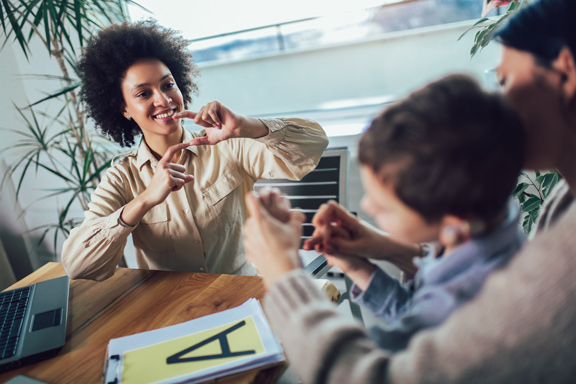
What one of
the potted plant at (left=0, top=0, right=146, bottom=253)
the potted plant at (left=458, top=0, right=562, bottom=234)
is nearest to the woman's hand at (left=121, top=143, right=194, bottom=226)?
the potted plant at (left=0, top=0, right=146, bottom=253)

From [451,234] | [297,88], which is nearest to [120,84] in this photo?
[451,234]

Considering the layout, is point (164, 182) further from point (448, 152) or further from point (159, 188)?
point (448, 152)

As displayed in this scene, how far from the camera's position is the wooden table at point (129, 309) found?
86 cm

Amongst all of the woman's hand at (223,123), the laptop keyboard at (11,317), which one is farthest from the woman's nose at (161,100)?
the laptop keyboard at (11,317)

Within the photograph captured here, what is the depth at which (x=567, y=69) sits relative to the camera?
0.55 m

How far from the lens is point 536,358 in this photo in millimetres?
403

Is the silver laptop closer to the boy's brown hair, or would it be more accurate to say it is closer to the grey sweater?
the grey sweater

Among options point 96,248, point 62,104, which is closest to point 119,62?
point 96,248

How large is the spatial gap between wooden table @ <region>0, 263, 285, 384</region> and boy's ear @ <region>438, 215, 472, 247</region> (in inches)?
17.8

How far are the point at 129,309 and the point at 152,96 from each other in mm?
763

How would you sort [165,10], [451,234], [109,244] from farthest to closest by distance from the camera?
[165,10] < [109,244] < [451,234]

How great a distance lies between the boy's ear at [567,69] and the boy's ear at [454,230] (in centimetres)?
25

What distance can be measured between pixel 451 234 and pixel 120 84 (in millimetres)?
1403

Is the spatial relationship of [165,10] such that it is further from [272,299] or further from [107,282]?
[272,299]
